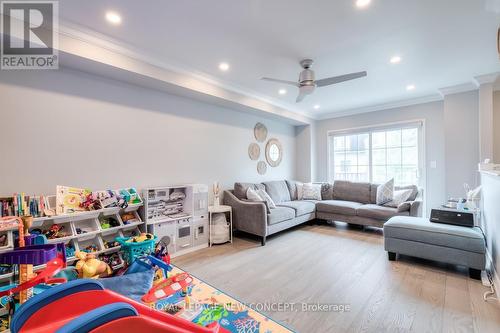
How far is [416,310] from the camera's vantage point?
196 cm

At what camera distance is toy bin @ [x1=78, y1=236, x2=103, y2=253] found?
250 centimetres

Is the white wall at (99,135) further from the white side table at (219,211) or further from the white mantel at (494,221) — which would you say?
the white mantel at (494,221)

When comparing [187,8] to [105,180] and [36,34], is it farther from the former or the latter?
[105,180]

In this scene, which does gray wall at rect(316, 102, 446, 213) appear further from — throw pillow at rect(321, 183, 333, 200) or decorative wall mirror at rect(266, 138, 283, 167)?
decorative wall mirror at rect(266, 138, 283, 167)

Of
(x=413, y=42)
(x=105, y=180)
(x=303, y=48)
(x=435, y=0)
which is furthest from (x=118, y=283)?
(x=413, y=42)

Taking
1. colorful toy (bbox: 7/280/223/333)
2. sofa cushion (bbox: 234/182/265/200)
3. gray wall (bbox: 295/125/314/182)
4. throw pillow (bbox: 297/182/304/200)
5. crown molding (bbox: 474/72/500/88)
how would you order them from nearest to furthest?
colorful toy (bbox: 7/280/223/333), crown molding (bbox: 474/72/500/88), sofa cushion (bbox: 234/182/265/200), throw pillow (bbox: 297/182/304/200), gray wall (bbox: 295/125/314/182)

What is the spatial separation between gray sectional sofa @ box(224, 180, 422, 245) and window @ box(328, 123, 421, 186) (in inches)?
27.9

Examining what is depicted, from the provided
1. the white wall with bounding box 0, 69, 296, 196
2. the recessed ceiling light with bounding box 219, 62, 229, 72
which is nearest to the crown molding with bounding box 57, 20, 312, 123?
the recessed ceiling light with bounding box 219, 62, 229, 72

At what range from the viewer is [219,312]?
1.24m

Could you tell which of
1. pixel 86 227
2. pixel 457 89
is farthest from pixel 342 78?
pixel 86 227

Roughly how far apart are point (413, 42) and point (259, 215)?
298cm

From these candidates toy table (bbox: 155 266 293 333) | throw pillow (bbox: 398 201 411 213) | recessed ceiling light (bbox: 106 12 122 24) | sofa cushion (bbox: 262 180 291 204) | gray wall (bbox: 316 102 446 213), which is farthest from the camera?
sofa cushion (bbox: 262 180 291 204)

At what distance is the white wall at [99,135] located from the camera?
7.53ft

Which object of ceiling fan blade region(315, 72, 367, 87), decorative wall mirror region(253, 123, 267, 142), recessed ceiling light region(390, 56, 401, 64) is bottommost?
decorative wall mirror region(253, 123, 267, 142)
